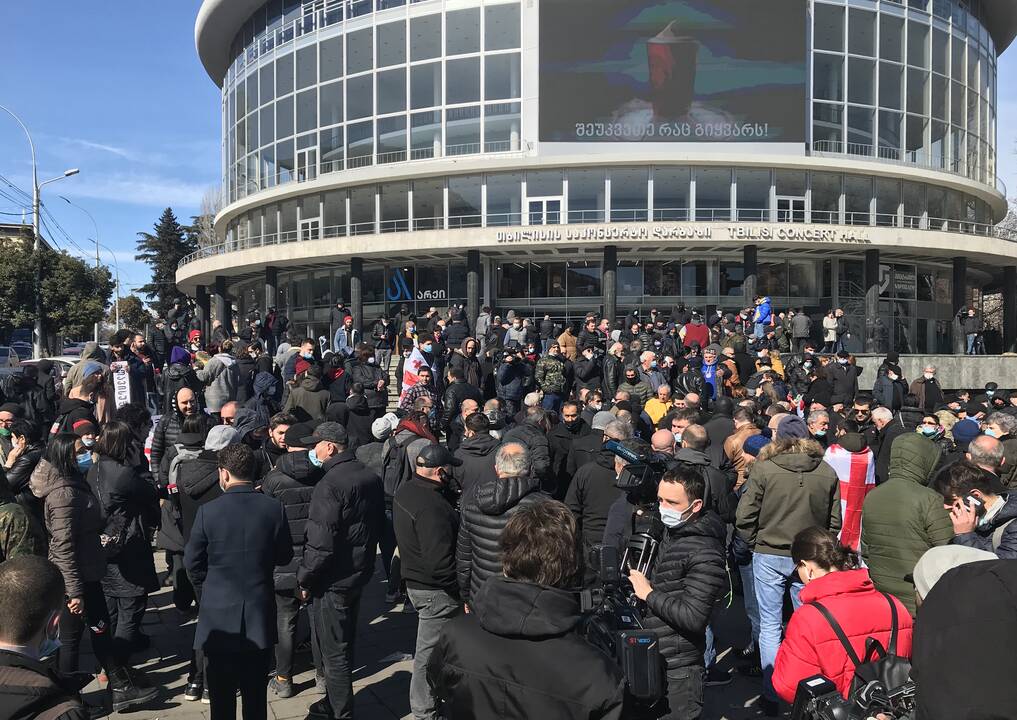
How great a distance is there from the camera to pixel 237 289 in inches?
1550

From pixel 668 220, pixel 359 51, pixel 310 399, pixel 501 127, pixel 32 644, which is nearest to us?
pixel 32 644

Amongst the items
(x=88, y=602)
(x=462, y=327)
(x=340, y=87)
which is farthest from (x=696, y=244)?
(x=88, y=602)

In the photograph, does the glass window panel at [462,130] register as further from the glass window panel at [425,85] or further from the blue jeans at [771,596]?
the blue jeans at [771,596]

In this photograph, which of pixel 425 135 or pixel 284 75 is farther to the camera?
pixel 284 75

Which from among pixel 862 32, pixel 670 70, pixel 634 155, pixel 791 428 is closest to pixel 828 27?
pixel 862 32

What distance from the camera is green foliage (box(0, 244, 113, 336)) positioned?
31922 mm

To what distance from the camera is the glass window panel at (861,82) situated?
91.1ft

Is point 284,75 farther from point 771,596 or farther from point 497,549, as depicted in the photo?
point 771,596

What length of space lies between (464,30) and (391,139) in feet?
16.3

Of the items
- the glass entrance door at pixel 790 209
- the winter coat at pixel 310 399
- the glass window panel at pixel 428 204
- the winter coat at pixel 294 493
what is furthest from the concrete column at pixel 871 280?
the winter coat at pixel 294 493

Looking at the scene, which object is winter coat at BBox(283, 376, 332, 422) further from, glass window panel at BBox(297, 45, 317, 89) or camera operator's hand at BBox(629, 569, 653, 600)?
glass window panel at BBox(297, 45, 317, 89)

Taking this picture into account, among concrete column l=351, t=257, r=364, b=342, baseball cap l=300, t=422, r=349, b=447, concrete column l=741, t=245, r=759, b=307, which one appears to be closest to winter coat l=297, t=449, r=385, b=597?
baseball cap l=300, t=422, r=349, b=447

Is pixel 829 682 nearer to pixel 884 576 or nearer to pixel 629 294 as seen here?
pixel 884 576

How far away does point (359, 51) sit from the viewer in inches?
1144
